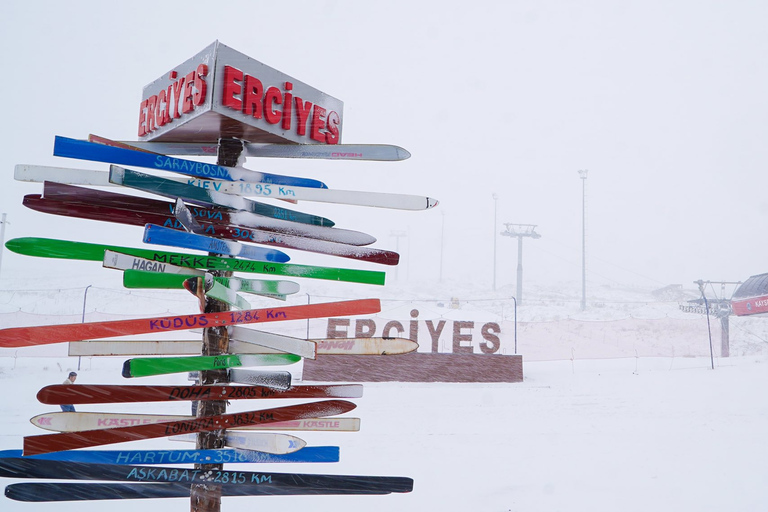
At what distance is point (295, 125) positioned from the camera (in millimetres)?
2990

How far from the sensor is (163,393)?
251 centimetres

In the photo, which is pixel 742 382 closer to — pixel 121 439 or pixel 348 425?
pixel 348 425

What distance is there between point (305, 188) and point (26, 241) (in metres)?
1.23

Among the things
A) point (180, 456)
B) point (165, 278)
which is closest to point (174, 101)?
point (165, 278)

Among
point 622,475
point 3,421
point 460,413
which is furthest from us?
point 460,413

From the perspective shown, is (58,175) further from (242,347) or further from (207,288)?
(242,347)

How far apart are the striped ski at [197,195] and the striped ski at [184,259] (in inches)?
10.7

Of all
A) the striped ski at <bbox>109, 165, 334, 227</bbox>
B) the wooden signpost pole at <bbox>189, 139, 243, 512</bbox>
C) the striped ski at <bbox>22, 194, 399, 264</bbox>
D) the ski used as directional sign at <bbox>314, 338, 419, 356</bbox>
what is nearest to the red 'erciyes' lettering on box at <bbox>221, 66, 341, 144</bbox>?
the striped ski at <bbox>109, 165, 334, 227</bbox>

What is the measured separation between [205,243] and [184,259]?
8.3 inches

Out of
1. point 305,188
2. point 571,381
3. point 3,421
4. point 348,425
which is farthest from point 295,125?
point 571,381

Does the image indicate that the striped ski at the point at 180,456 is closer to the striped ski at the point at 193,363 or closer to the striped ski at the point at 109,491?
the striped ski at the point at 109,491

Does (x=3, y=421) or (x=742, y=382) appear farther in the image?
(x=742, y=382)

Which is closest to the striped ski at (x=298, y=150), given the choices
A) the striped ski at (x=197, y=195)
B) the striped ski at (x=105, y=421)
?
the striped ski at (x=197, y=195)

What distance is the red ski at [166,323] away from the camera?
2.30 metres
